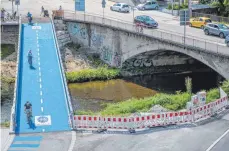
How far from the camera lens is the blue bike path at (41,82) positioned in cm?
4288

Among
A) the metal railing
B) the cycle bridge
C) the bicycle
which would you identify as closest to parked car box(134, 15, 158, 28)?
the metal railing

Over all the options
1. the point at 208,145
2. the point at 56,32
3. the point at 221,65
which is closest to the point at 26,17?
the point at 56,32

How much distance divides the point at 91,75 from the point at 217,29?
1502 cm

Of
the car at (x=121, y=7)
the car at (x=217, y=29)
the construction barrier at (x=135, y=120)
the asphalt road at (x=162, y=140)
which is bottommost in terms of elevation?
the asphalt road at (x=162, y=140)

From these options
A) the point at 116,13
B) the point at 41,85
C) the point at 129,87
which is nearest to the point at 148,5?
the point at 116,13

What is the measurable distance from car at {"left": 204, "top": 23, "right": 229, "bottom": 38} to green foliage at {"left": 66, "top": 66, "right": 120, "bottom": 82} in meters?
11.3

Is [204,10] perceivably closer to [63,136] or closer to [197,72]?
[197,72]

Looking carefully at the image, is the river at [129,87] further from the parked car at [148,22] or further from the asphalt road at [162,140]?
the asphalt road at [162,140]

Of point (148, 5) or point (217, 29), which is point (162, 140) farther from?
point (148, 5)

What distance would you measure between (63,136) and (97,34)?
3051cm

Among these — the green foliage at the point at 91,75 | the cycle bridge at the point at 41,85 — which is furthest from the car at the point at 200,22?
the cycle bridge at the point at 41,85

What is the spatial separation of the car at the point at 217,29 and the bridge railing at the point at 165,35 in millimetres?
3018

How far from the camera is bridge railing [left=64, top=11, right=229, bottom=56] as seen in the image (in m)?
52.2

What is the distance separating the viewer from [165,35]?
5903 cm
